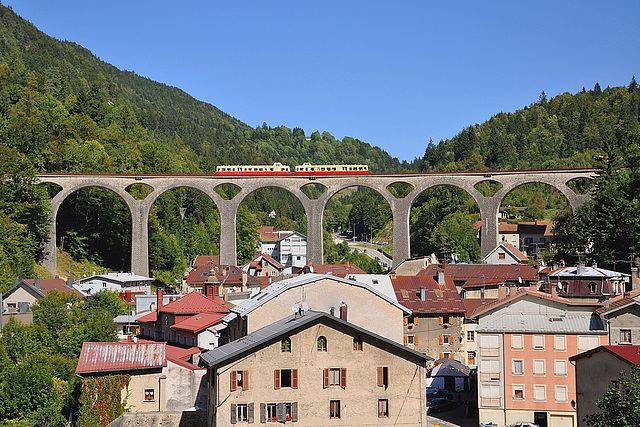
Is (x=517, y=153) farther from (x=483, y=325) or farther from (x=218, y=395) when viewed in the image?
(x=218, y=395)

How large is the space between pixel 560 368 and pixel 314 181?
57.4 meters

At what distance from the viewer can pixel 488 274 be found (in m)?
60.5

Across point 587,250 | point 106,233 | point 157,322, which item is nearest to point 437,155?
point 106,233

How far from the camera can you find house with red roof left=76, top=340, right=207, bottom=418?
3272 cm

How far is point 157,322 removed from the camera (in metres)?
48.5

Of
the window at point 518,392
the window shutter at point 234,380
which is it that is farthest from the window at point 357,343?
the window at point 518,392

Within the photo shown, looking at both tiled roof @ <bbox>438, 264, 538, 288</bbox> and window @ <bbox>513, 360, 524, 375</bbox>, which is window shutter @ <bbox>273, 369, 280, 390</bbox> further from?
tiled roof @ <bbox>438, 264, 538, 288</bbox>

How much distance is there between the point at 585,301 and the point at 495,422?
7875 mm

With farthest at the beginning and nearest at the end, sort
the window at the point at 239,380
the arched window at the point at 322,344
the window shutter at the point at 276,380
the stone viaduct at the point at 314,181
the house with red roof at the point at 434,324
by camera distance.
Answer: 1. the stone viaduct at the point at 314,181
2. the house with red roof at the point at 434,324
3. the arched window at the point at 322,344
4. the window shutter at the point at 276,380
5. the window at the point at 239,380

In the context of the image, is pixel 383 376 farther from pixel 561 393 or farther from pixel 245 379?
pixel 561 393

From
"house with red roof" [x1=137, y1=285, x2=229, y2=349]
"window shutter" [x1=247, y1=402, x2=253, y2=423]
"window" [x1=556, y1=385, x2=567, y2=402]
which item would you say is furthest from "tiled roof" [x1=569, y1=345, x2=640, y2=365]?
"house with red roof" [x1=137, y1=285, x2=229, y2=349]

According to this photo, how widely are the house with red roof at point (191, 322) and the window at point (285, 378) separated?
12286 mm

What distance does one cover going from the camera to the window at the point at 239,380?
26.2 meters

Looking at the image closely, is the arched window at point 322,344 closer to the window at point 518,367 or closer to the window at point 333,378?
the window at point 333,378
